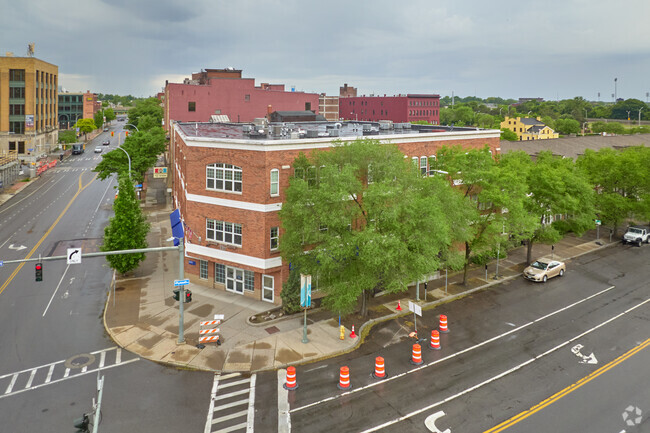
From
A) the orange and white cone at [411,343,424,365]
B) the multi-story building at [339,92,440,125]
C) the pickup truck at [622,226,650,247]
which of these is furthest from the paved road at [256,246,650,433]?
the multi-story building at [339,92,440,125]

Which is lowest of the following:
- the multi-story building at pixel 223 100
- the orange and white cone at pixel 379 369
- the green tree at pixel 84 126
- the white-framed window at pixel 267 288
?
the orange and white cone at pixel 379 369

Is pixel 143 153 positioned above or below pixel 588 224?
above

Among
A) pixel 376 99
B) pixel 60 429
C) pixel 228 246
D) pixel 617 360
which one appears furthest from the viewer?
pixel 376 99

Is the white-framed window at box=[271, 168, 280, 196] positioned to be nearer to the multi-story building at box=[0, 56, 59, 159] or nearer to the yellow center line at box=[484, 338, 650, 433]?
the yellow center line at box=[484, 338, 650, 433]

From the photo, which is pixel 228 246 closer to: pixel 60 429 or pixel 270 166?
pixel 270 166

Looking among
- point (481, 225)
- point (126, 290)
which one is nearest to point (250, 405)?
point (126, 290)

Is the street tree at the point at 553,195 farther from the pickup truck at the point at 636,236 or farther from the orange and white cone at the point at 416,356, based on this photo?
the orange and white cone at the point at 416,356

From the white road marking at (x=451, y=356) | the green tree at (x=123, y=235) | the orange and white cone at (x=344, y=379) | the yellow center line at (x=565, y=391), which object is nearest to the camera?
the yellow center line at (x=565, y=391)

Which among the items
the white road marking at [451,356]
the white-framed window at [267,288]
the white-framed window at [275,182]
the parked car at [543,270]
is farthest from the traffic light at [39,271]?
the parked car at [543,270]
